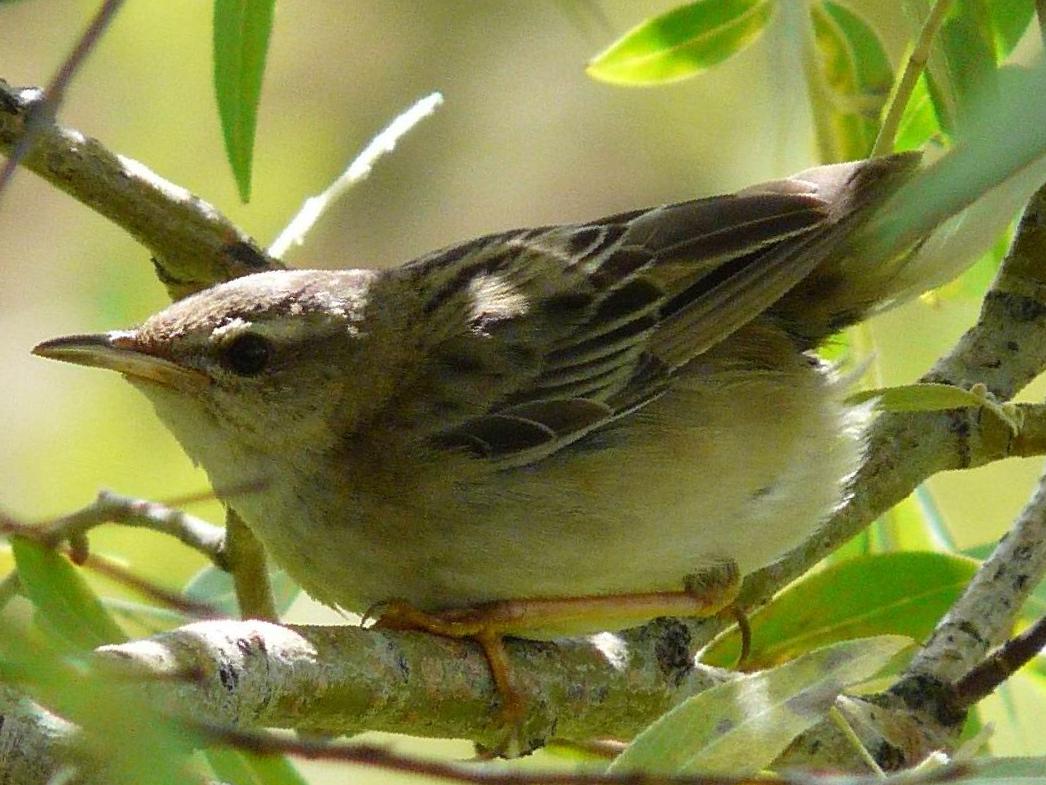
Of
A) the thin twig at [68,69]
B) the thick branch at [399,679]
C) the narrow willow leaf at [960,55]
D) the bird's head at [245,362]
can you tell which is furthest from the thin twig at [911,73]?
the thin twig at [68,69]

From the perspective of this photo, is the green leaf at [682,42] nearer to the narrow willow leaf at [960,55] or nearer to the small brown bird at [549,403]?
the small brown bird at [549,403]

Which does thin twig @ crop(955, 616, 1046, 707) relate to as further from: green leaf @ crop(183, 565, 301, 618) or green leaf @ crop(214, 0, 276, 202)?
green leaf @ crop(214, 0, 276, 202)

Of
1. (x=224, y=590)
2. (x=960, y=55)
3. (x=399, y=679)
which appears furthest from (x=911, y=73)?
(x=224, y=590)

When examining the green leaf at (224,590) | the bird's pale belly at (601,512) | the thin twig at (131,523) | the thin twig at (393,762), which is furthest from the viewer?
the green leaf at (224,590)

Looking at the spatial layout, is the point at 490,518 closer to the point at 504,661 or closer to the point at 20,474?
the point at 504,661

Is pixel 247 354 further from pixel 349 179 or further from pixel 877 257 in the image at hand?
pixel 877 257

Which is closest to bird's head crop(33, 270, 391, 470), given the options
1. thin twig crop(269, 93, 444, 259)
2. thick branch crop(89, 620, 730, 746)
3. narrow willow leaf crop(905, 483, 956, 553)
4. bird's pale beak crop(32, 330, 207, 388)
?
bird's pale beak crop(32, 330, 207, 388)
